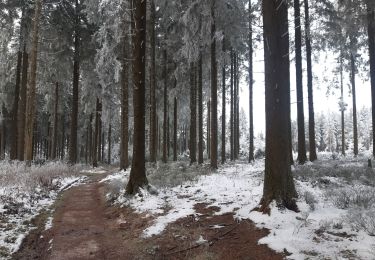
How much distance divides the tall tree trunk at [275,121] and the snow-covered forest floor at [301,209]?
379mm

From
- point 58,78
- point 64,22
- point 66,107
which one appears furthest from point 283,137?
point 66,107

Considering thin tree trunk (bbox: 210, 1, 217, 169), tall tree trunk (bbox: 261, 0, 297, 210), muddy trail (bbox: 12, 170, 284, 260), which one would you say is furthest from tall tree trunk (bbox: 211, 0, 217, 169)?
tall tree trunk (bbox: 261, 0, 297, 210)

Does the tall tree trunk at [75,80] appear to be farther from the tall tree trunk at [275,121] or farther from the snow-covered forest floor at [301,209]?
the tall tree trunk at [275,121]

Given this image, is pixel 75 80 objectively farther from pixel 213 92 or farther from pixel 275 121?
pixel 275 121

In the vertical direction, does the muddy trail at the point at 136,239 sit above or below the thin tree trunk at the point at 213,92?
below

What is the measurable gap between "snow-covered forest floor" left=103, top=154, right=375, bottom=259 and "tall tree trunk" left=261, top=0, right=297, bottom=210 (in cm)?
38

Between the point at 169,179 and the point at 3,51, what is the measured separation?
16202mm

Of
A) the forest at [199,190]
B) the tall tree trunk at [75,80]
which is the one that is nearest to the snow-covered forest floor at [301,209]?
the forest at [199,190]

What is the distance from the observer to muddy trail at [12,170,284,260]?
5.73m

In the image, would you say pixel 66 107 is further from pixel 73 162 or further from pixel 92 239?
pixel 92 239

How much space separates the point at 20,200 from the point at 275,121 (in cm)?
655

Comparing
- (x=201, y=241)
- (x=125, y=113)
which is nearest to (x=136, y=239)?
(x=201, y=241)

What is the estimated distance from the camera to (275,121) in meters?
6.98

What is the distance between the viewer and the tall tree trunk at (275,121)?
269 inches
